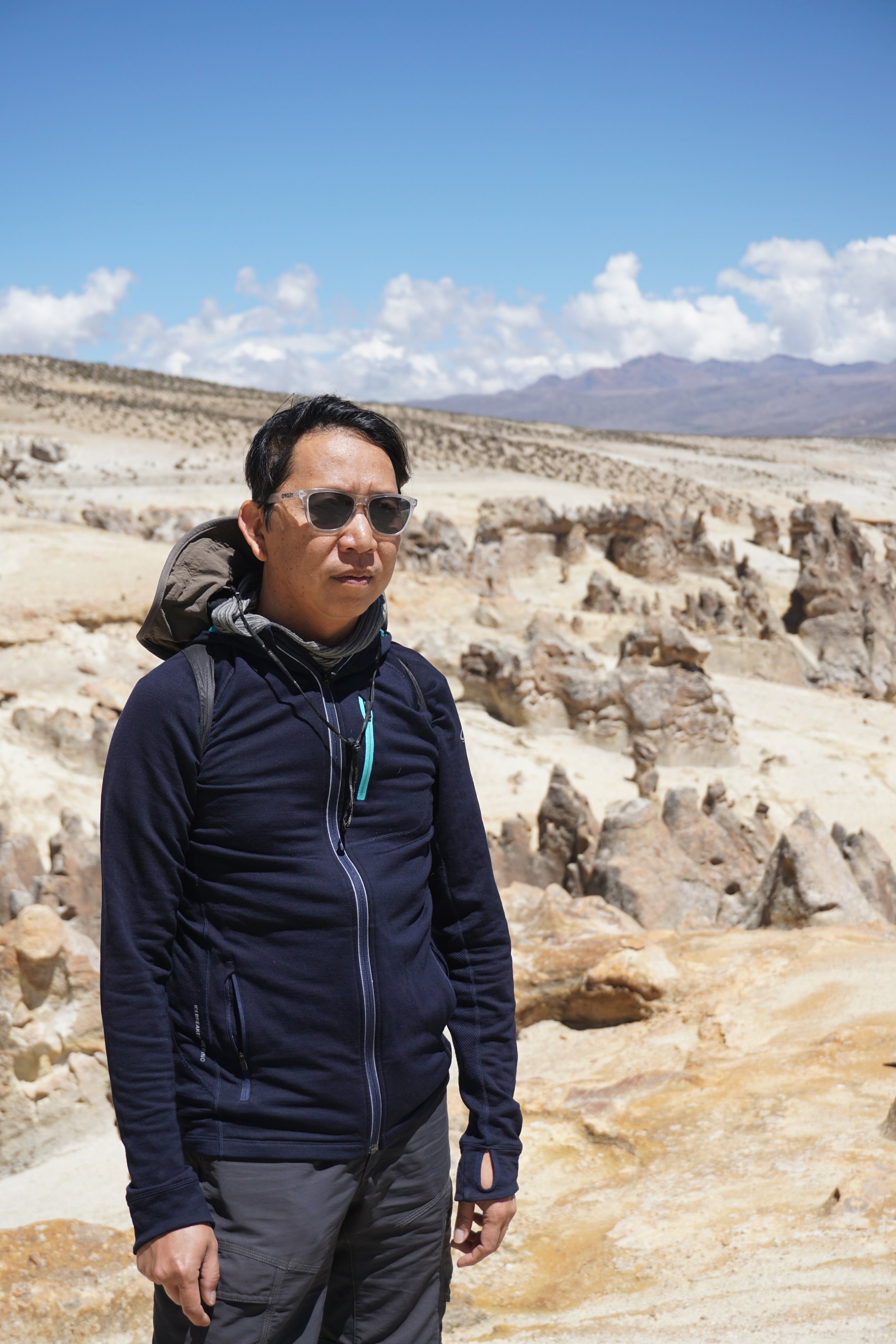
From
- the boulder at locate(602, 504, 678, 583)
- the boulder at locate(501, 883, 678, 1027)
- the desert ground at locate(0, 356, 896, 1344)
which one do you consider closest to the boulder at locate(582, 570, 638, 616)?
the desert ground at locate(0, 356, 896, 1344)

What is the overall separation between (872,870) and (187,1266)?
258 inches

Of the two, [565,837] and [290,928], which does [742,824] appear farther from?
[290,928]

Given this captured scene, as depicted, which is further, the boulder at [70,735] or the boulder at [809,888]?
the boulder at [70,735]

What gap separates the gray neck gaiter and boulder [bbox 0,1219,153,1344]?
7.01 feet

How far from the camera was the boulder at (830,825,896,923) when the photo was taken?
23.6ft

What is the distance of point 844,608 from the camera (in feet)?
56.2

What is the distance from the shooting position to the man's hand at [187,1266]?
1.67 m

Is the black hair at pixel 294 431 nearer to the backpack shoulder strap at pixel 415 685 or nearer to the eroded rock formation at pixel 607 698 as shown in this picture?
the backpack shoulder strap at pixel 415 685

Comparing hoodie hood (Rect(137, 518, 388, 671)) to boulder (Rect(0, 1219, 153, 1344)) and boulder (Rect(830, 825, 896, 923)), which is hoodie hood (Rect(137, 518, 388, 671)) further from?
boulder (Rect(830, 825, 896, 923))

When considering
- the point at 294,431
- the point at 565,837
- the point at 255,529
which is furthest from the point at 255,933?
the point at 565,837

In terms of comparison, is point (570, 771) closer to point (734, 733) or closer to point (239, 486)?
point (734, 733)

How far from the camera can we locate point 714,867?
24.8 feet

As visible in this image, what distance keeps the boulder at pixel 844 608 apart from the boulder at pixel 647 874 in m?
9.61

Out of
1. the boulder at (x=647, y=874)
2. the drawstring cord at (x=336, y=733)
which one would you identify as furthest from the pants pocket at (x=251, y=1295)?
the boulder at (x=647, y=874)
